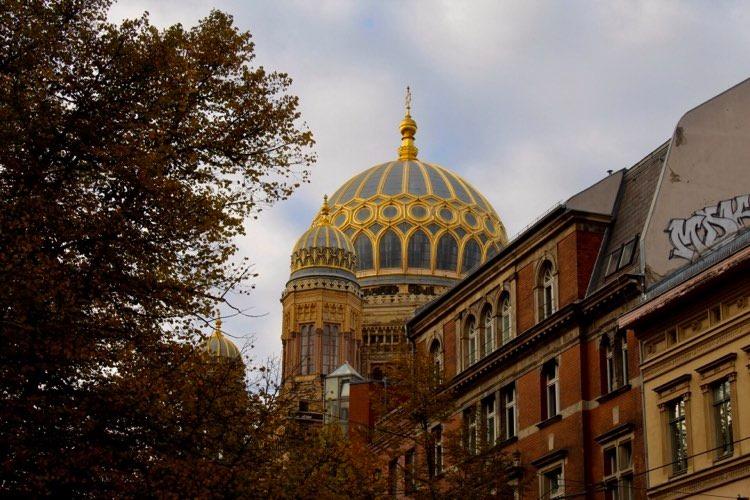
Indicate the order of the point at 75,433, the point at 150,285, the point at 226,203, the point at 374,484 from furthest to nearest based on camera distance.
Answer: the point at 374,484, the point at 226,203, the point at 150,285, the point at 75,433

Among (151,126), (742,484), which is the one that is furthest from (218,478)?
(742,484)

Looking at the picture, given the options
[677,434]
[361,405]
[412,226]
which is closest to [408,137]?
[412,226]

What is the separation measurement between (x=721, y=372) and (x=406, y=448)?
18.5 metres

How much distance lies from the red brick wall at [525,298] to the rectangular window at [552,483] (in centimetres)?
436

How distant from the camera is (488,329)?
43.8 m

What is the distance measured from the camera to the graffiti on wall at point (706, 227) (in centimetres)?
3406

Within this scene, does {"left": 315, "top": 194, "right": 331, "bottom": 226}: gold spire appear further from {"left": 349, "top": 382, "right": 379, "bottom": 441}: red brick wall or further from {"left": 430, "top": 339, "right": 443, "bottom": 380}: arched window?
{"left": 430, "top": 339, "right": 443, "bottom": 380}: arched window

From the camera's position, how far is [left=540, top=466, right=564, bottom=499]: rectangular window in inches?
1471

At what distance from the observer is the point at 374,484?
36219mm

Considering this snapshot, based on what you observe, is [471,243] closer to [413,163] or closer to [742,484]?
[413,163]

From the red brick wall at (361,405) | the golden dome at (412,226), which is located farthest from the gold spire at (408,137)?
the red brick wall at (361,405)

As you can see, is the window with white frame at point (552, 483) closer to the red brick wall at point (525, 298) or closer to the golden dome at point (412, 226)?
the red brick wall at point (525, 298)

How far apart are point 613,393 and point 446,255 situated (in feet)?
252

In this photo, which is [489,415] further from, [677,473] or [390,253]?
[390,253]
